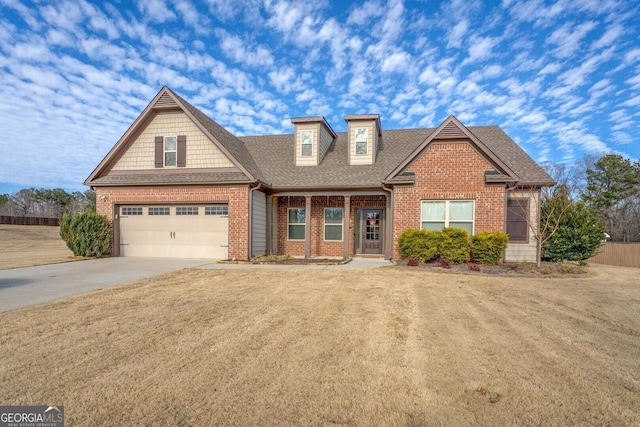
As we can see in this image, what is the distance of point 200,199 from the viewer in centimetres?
1301

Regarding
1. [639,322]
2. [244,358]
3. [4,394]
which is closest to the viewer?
[4,394]

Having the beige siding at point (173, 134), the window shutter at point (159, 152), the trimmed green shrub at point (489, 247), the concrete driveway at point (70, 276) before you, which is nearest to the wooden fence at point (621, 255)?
the trimmed green shrub at point (489, 247)

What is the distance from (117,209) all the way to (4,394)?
41.9 ft

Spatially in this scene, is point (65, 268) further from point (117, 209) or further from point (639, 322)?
point (639, 322)

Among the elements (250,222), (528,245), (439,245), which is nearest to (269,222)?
(250,222)

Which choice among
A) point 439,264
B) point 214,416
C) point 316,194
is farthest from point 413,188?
point 214,416

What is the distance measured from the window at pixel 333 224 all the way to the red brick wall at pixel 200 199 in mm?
3814

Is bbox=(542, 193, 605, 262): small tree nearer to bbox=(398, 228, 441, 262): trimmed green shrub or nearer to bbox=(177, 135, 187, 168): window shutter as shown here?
bbox=(398, 228, 441, 262): trimmed green shrub

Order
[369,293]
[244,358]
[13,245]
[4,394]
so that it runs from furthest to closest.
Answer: [13,245]
[369,293]
[244,358]
[4,394]

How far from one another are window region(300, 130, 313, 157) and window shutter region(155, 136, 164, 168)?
6.15 metres

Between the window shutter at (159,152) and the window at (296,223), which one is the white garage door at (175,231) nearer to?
the window shutter at (159,152)

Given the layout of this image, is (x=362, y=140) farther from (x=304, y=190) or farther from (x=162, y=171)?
(x=162, y=171)

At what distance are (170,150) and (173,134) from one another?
693 mm

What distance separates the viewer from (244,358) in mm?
3576
